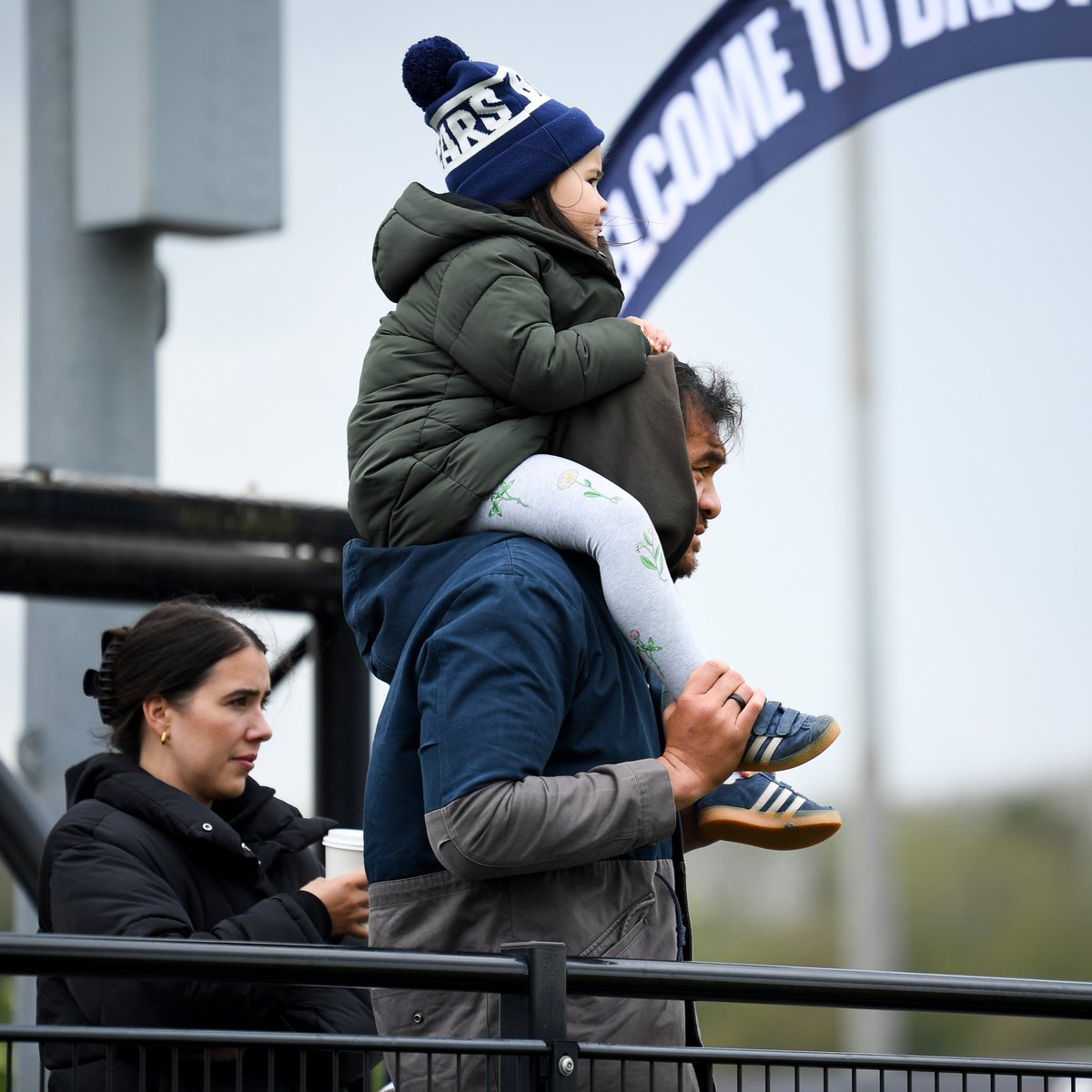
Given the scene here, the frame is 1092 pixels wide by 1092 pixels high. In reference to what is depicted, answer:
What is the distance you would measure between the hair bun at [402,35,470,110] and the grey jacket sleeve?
0.96 metres

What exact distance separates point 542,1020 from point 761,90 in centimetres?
303

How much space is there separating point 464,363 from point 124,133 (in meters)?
3.71

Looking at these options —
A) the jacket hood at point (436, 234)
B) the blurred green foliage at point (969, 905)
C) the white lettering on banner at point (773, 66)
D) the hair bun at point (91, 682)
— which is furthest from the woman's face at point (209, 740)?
the blurred green foliage at point (969, 905)

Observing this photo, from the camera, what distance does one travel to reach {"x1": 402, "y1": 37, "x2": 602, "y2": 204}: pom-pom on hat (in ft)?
9.04

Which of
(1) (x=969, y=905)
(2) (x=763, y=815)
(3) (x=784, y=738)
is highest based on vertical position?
(3) (x=784, y=738)

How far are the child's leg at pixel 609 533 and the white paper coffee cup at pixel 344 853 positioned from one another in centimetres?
95

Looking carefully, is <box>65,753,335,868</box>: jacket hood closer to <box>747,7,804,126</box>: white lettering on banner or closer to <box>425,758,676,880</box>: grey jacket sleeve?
<box>425,758,676,880</box>: grey jacket sleeve

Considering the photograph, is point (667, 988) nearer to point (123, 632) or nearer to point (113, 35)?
point (123, 632)

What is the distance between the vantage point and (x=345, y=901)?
10.9ft

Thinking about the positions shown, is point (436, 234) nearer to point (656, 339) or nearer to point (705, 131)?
point (656, 339)

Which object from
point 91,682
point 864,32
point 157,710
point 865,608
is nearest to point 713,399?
point 157,710

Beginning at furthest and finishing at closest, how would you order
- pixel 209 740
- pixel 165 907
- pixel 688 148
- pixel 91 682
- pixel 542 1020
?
pixel 688 148
pixel 91 682
pixel 209 740
pixel 165 907
pixel 542 1020

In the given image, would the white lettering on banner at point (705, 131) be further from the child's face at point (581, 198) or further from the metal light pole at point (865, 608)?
the metal light pole at point (865, 608)

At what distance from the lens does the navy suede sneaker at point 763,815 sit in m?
2.67
